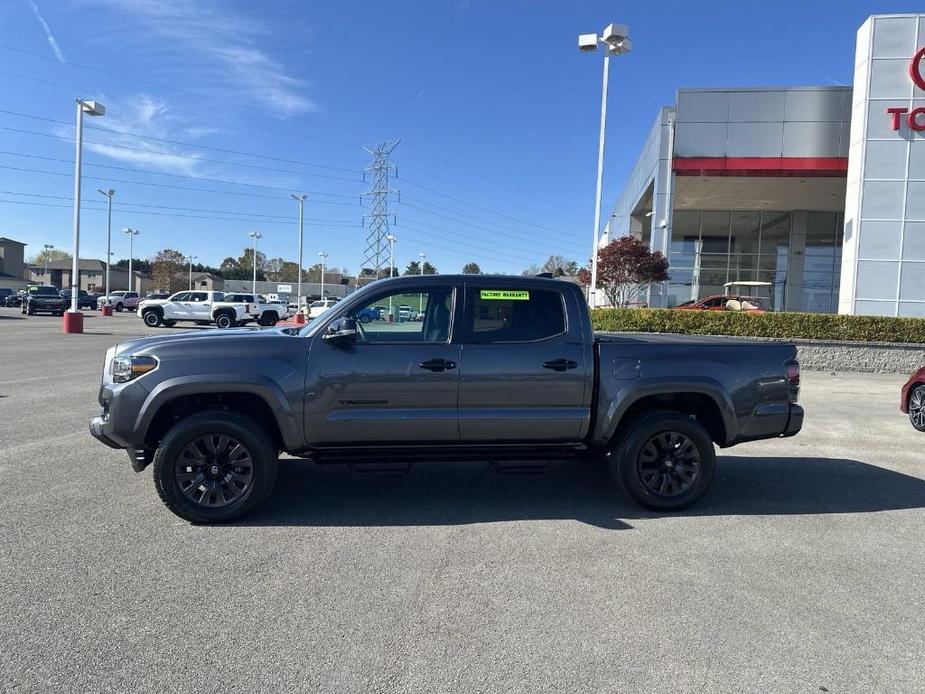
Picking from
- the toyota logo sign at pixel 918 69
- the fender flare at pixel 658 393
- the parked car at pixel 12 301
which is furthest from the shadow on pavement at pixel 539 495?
the parked car at pixel 12 301

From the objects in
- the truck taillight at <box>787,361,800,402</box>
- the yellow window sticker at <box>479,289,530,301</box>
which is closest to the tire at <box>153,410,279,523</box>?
the yellow window sticker at <box>479,289,530,301</box>

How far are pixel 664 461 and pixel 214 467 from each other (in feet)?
11.5

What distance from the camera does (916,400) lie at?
907 cm

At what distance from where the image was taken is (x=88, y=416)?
27.9ft

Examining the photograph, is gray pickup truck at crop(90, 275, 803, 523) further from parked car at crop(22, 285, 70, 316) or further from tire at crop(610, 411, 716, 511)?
parked car at crop(22, 285, 70, 316)

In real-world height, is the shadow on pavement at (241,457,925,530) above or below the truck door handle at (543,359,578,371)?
below

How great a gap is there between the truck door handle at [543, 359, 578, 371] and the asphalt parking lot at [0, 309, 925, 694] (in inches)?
46.4

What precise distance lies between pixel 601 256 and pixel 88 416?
18.9 metres

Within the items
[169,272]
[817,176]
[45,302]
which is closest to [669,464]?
[817,176]

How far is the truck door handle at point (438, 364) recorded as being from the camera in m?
4.87

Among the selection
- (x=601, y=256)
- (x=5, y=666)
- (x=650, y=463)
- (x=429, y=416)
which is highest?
(x=601, y=256)

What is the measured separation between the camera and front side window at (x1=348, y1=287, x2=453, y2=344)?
498 centimetres

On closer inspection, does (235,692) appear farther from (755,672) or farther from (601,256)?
(601,256)

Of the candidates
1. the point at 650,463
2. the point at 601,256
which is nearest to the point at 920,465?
Answer: the point at 650,463
